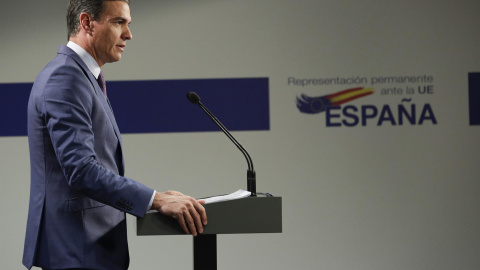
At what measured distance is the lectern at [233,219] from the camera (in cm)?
167

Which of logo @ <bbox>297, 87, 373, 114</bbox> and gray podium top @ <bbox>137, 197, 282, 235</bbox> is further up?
logo @ <bbox>297, 87, 373, 114</bbox>

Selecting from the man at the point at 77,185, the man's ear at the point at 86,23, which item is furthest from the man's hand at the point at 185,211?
the man's ear at the point at 86,23

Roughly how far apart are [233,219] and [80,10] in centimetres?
78

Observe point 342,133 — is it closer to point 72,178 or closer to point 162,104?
point 162,104

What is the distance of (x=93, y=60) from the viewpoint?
1.83 meters

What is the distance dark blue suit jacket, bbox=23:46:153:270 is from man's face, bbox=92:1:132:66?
10 cm

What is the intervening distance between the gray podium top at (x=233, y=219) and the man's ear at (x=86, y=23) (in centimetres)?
59

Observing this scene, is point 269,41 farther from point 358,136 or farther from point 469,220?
point 469,220

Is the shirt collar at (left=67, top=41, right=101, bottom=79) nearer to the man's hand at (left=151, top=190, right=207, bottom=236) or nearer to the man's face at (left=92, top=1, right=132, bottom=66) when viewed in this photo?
the man's face at (left=92, top=1, right=132, bottom=66)

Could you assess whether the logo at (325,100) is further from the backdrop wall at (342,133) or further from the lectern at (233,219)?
the lectern at (233,219)

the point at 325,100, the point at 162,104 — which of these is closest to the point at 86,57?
the point at 162,104

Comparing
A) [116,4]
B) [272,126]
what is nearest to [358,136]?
[272,126]

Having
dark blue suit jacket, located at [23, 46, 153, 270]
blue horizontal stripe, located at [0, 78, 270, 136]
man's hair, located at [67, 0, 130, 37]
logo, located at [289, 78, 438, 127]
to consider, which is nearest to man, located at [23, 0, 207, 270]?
dark blue suit jacket, located at [23, 46, 153, 270]

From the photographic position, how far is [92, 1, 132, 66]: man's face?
1.82m
